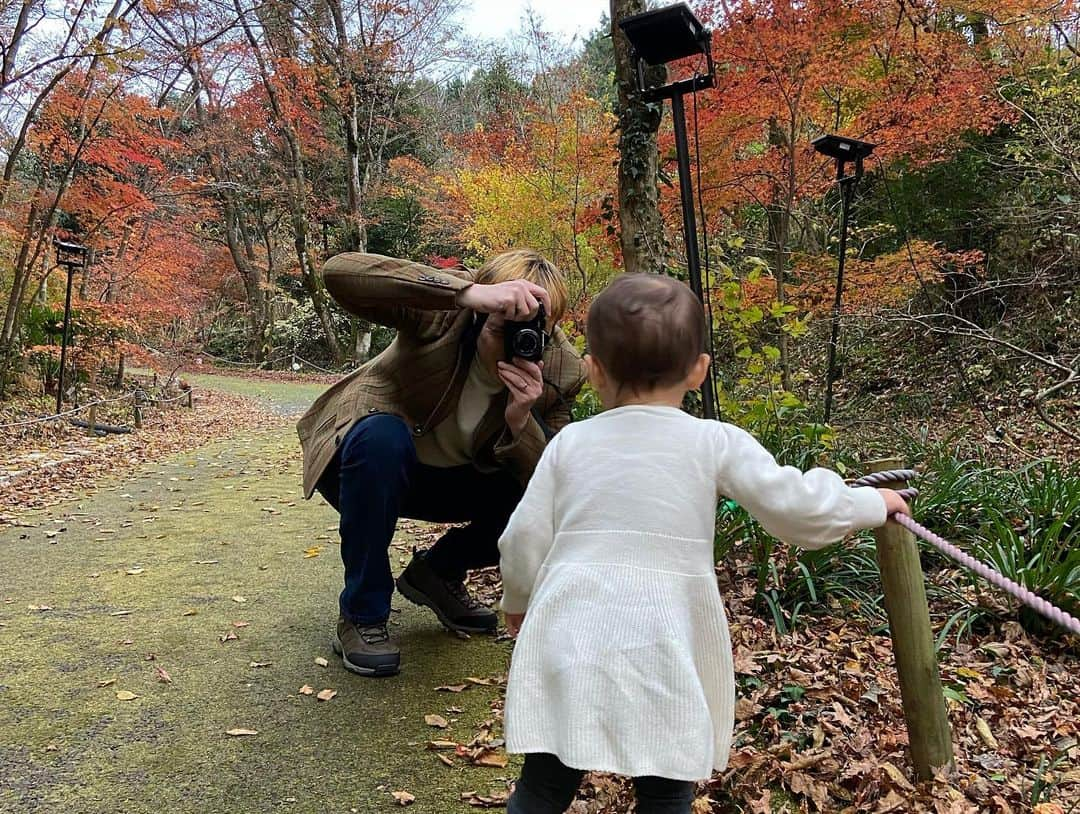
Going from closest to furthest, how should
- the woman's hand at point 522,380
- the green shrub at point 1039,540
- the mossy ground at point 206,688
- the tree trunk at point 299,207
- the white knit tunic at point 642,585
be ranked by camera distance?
the white knit tunic at point 642,585 → the mossy ground at point 206,688 → the woman's hand at point 522,380 → the green shrub at point 1039,540 → the tree trunk at point 299,207

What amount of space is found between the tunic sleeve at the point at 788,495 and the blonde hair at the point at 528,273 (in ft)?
2.79

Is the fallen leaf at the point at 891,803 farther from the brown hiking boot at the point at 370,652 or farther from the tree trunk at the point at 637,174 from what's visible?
the tree trunk at the point at 637,174

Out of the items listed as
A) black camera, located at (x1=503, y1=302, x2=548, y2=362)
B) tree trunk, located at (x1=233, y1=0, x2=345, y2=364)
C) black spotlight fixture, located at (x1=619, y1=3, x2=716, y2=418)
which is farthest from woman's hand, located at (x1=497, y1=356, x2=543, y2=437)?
tree trunk, located at (x1=233, y1=0, x2=345, y2=364)

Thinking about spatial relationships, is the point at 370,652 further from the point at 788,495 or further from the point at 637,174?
the point at 637,174

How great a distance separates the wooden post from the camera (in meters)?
1.64

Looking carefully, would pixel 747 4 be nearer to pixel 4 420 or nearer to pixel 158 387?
pixel 4 420

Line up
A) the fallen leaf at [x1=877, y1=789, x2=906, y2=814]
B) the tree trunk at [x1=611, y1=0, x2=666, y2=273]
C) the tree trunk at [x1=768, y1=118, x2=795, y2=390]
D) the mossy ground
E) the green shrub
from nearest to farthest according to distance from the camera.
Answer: the fallen leaf at [x1=877, y1=789, x2=906, y2=814] < the mossy ground < the green shrub < the tree trunk at [x1=611, y1=0, x2=666, y2=273] < the tree trunk at [x1=768, y1=118, x2=795, y2=390]

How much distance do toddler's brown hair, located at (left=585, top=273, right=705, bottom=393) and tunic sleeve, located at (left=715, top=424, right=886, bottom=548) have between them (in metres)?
0.14

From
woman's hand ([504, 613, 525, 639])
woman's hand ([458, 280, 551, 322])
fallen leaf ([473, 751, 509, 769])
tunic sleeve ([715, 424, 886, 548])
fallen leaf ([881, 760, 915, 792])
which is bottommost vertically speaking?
fallen leaf ([881, 760, 915, 792])

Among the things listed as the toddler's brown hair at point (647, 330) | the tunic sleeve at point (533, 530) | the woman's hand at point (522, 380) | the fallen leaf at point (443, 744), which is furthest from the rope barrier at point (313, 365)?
the toddler's brown hair at point (647, 330)

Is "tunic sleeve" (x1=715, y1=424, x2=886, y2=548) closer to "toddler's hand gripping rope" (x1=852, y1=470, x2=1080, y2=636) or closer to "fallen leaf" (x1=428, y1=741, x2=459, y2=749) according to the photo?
"toddler's hand gripping rope" (x1=852, y1=470, x2=1080, y2=636)

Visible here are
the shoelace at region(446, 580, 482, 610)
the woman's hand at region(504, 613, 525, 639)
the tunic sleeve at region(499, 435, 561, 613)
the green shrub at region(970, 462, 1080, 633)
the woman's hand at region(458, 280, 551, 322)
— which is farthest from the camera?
the shoelace at region(446, 580, 482, 610)

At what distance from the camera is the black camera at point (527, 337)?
1.95 meters

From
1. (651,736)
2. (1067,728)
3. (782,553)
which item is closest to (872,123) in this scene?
(782,553)
